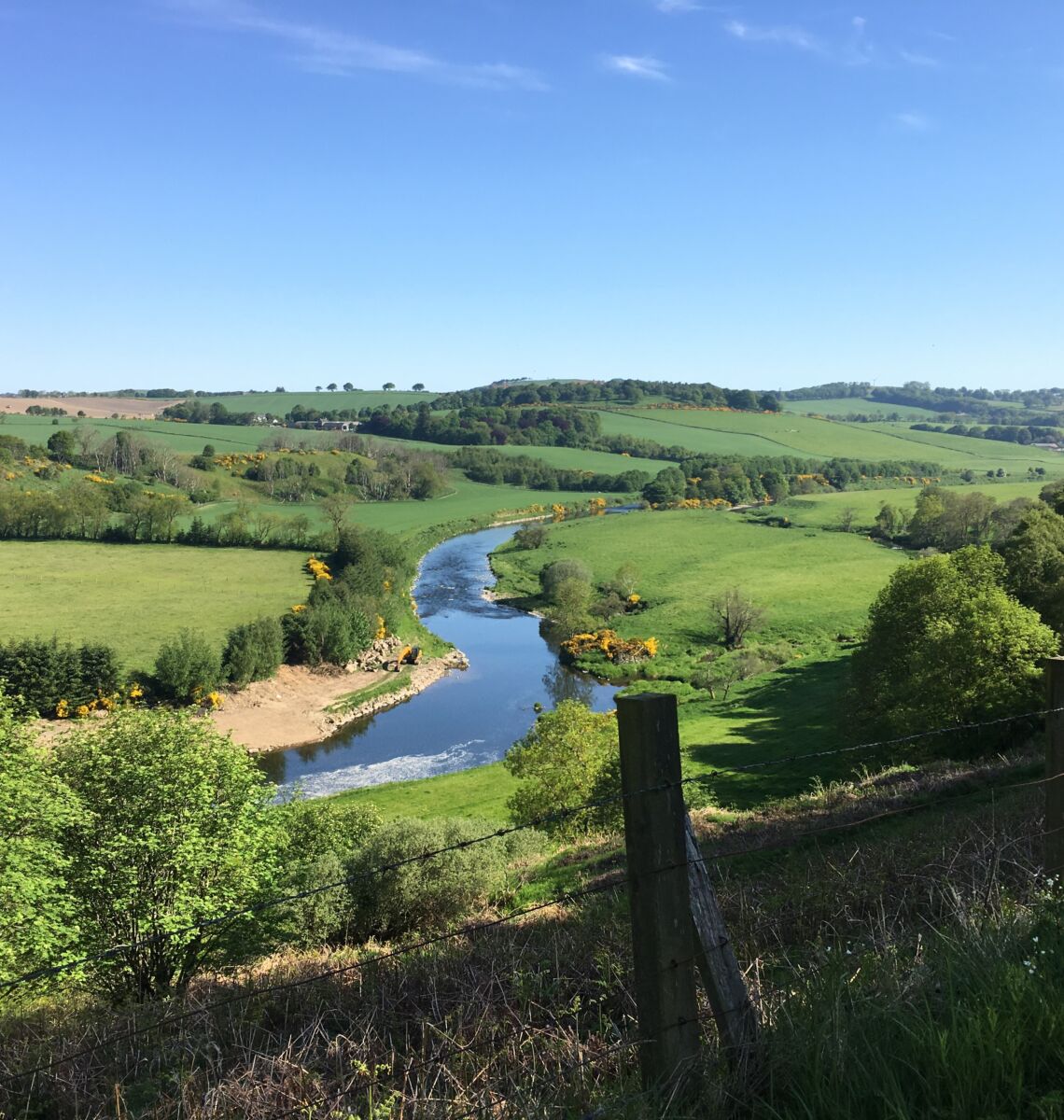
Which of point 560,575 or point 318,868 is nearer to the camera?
point 318,868

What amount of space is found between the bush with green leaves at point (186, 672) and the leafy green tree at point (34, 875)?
31.0 m

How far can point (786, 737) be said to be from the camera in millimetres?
36719

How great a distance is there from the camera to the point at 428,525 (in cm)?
11219

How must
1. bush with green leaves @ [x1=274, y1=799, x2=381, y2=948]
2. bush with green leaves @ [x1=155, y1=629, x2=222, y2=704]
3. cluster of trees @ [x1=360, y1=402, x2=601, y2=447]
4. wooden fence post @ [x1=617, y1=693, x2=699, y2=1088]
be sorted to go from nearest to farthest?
1. wooden fence post @ [x1=617, y1=693, x2=699, y2=1088]
2. bush with green leaves @ [x1=274, y1=799, x2=381, y2=948]
3. bush with green leaves @ [x1=155, y1=629, x2=222, y2=704]
4. cluster of trees @ [x1=360, y1=402, x2=601, y2=447]

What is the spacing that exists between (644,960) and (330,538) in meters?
86.2

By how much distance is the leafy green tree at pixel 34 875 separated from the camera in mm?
13234

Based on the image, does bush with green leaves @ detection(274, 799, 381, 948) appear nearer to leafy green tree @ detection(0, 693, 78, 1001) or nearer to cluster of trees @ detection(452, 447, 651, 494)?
leafy green tree @ detection(0, 693, 78, 1001)

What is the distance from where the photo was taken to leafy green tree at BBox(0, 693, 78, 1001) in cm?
1323

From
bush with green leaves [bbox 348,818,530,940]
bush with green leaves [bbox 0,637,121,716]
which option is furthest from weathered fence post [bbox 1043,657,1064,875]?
bush with green leaves [bbox 0,637,121,716]

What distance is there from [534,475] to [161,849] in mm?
138108

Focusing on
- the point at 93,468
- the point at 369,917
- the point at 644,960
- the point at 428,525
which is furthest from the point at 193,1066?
the point at 93,468

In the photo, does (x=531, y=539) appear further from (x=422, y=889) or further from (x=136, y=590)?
(x=422, y=889)

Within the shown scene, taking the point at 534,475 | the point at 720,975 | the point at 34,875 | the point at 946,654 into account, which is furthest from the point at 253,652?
the point at 534,475

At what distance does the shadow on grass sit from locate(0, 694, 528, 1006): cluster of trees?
980 cm
